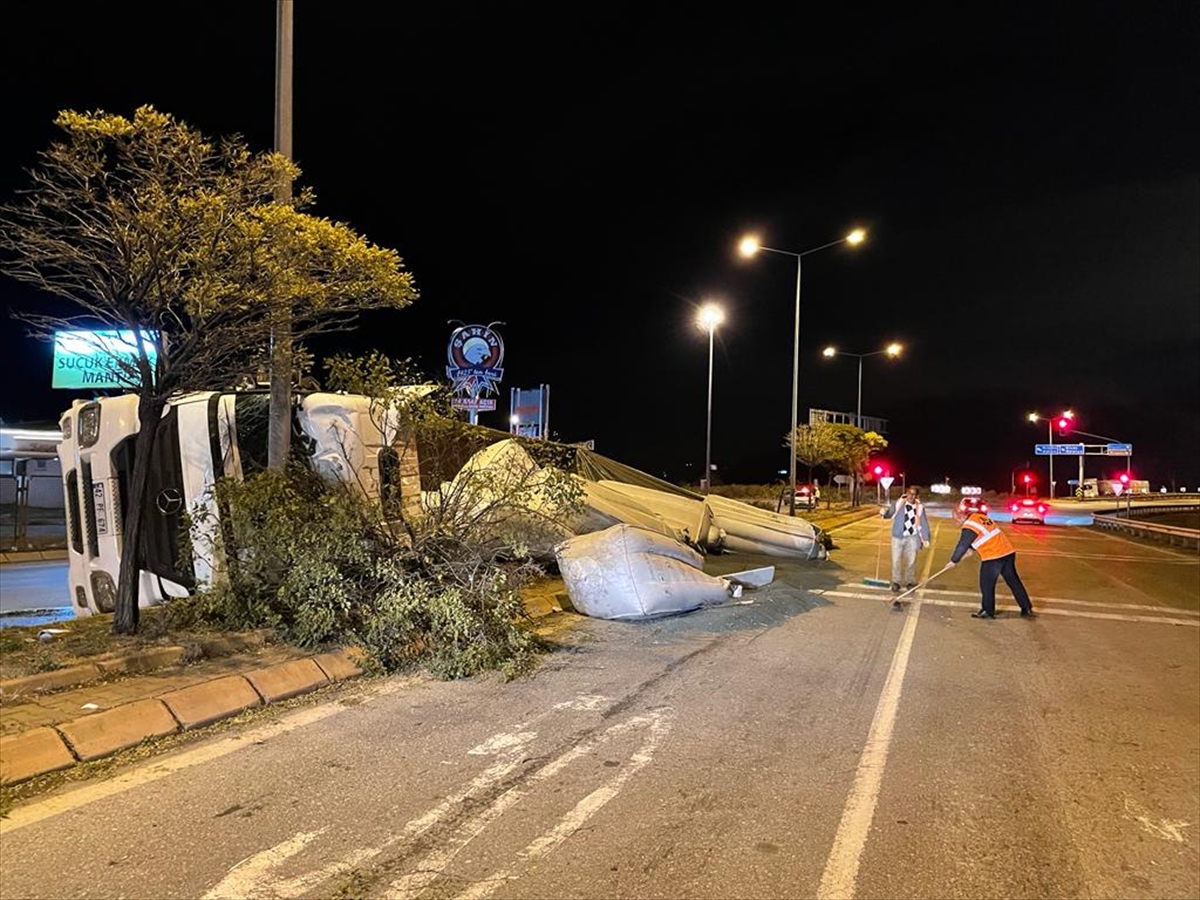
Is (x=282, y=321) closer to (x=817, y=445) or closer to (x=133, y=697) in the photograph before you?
(x=133, y=697)

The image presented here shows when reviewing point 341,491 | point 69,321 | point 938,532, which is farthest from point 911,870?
point 938,532

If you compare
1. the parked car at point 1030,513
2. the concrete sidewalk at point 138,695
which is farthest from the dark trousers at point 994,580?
the parked car at point 1030,513

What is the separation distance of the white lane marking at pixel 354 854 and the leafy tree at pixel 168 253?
3.73 m

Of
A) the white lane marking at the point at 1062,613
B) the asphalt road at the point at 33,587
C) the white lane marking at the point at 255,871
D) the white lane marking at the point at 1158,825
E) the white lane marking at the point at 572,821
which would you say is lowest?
the asphalt road at the point at 33,587

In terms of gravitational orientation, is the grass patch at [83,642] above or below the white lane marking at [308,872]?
above

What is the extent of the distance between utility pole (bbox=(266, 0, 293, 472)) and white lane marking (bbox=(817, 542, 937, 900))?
569 cm

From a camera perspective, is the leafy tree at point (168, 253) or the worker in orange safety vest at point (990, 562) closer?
the leafy tree at point (168, 253)

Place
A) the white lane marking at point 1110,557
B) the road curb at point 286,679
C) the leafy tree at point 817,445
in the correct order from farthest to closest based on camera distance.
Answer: the leafy tree at point 817,445 → the white lane marking at point 1110,557 → the road curb at point 286,679

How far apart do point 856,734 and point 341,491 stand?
→ 197 inches

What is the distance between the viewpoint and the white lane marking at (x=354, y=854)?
3273 mm

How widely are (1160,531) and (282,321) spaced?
31.7m

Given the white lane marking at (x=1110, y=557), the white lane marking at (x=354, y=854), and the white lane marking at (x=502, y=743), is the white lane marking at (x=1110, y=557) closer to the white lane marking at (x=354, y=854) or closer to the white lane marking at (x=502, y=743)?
the white lane marking at (x=502, y=743)

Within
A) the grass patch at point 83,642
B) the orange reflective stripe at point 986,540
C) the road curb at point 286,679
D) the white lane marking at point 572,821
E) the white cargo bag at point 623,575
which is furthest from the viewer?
the orange reflective stripe at point 986,540

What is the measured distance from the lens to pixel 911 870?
357 cm
